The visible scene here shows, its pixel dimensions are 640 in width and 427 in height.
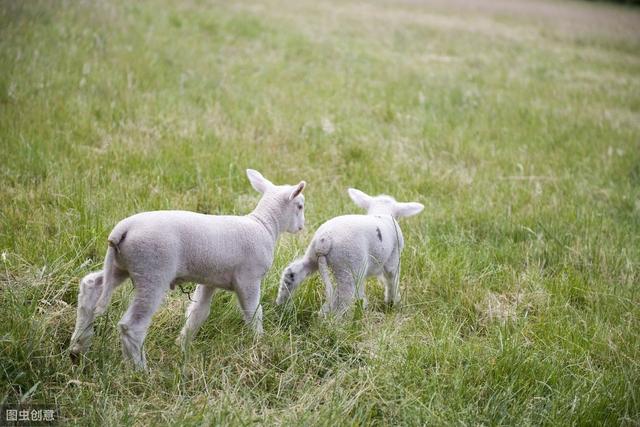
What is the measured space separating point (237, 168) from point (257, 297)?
2.79 metres

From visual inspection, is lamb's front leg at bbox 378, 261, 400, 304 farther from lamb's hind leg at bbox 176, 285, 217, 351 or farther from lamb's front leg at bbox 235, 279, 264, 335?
lamb's hind leg at bbox 176, 285, 217, 351

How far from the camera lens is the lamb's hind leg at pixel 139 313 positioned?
117 inches

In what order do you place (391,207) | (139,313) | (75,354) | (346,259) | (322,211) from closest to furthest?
(139,313) → (75,354) → (346,259) → (391,207) → (322,211)

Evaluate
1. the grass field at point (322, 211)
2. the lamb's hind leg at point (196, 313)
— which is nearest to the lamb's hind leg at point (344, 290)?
the grass field at point (322, 211)

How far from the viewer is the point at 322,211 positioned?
17.7 ft

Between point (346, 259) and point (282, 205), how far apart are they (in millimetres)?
A: 511

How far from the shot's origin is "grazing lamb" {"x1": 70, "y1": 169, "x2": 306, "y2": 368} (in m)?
2.97

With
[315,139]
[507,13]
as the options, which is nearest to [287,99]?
[315,139]

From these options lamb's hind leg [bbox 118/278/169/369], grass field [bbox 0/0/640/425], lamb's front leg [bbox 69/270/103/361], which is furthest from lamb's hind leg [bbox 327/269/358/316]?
lamb's front leg [bbox 69/270/103/361]

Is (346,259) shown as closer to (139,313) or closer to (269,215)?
(269,215)

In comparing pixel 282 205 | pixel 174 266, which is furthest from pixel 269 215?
pixel 174 266

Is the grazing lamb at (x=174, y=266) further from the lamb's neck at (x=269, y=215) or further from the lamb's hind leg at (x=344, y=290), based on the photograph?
the lamb's hind leg at (x=344, y=290)

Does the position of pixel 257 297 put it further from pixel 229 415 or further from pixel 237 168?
pixel 237 168

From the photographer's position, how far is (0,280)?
12.1 ft
